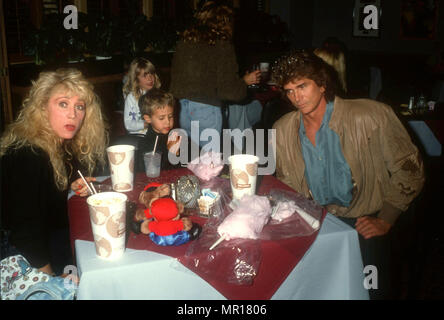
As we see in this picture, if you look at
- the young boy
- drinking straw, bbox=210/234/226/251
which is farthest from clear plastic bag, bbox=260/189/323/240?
the young boy

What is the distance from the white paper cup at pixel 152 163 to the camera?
199cm

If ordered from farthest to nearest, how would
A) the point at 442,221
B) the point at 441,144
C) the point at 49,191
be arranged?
the point at 442,221, the point at 441,144, the point at 49,191

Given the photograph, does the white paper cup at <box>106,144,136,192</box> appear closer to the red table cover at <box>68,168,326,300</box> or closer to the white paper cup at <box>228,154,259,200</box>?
the red table cover at <box>68,168,326,300</box>

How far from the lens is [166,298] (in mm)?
1292

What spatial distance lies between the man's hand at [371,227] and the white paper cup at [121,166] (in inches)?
44.0

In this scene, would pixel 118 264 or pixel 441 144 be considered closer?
pixel 118 264

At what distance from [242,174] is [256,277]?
1.48 ft

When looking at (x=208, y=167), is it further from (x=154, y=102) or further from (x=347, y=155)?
(x=154, y=102)

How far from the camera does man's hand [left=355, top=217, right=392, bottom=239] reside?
1780 millimetres

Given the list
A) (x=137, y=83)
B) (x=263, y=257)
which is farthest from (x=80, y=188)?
(x=137, y=83)

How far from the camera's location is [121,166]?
5.85 feet

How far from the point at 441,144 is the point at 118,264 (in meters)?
2.78
